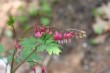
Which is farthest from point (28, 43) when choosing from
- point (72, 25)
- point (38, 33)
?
point (72, 25)

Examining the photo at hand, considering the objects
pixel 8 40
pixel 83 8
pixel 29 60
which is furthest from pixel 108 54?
pixel 29 60

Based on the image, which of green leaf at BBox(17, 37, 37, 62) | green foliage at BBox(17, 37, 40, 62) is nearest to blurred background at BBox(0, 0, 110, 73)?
green foliage at BBox(17, 37, 40, 62)

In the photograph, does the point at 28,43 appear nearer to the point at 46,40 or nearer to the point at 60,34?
the point at 46,40

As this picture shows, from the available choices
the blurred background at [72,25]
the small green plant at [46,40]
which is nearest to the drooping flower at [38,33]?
the small green plant at [46,40]

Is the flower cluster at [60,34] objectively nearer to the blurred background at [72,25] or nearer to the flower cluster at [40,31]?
the flower cluster at [40,31]

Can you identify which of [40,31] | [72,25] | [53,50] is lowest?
[72,25]

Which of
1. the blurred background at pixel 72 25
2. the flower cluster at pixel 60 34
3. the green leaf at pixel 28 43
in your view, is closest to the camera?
the flower cluster at pixel 60 34

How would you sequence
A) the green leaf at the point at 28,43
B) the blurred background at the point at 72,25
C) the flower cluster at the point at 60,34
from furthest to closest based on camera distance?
1. the blurred background at the point at 72,25
2. the green leaf at the point at 28,43
3. the flower cluster at the point at 60,34

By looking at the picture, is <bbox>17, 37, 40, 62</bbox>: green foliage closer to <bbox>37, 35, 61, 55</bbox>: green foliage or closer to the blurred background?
<bbox>37, 35, 61, 55</bbox>: green foliage

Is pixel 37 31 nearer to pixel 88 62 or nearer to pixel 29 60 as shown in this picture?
pixel 29 60
